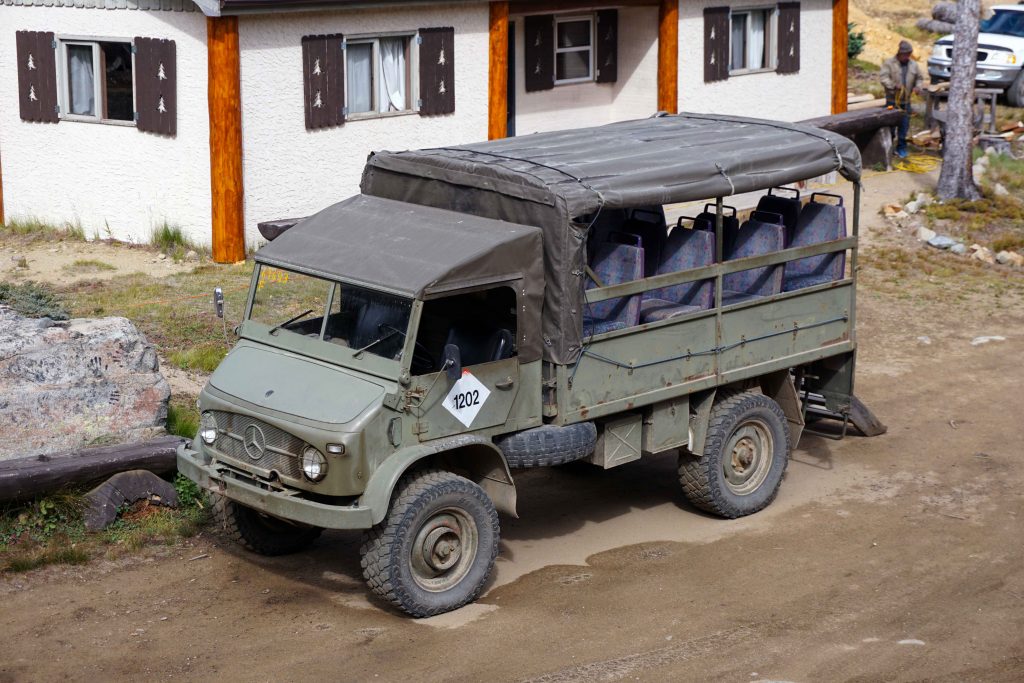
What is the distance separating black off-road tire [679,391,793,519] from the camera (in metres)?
9.73

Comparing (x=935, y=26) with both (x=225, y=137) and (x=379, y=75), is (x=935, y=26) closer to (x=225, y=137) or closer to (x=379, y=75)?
(x=379, y=75)

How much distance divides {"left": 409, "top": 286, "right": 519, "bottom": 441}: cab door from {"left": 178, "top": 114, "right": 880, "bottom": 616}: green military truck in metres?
0.01

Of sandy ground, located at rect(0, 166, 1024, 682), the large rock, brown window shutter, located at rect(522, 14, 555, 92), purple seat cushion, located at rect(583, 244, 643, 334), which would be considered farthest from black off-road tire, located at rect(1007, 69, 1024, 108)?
the large rock

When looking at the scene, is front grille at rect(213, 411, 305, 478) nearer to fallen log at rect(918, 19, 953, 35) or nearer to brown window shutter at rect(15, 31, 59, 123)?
brown window shutter at rect(15, 31, 59, 123)

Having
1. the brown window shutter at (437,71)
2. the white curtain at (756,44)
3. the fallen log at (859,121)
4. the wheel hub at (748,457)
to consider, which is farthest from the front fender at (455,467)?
the white curtain at (756,44)

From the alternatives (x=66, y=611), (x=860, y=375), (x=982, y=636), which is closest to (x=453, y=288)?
(x=66, y=611)

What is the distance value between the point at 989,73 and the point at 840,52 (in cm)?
646

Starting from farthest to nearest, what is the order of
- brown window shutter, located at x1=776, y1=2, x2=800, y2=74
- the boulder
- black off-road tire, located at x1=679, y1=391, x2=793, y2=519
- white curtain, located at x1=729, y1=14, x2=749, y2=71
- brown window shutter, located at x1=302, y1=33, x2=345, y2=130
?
1. brown window shutter, located at x1=776, y1=2, x2=800, y2=74
2. white curtain, located at x1=729, y1=14, x2=749, y2=71
3. the boulder
4. brown window shutter, located at x1=302, y1=33, x2=345, y2=130
5. black off-road tire, located at x1=679, y1=391, x2=793, y2=519

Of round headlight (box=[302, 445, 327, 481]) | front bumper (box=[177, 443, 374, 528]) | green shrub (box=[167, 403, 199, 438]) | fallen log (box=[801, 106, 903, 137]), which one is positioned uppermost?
fallen log (box=[801, 106, 903, 137])

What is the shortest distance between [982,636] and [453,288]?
3697 mm

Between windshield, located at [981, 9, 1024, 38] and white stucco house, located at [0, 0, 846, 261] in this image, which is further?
windshield, located at [981, 9, 1024, 38]

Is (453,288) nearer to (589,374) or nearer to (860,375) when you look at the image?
(589,374)

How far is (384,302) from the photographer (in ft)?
27.4

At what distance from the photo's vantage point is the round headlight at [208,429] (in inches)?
337
